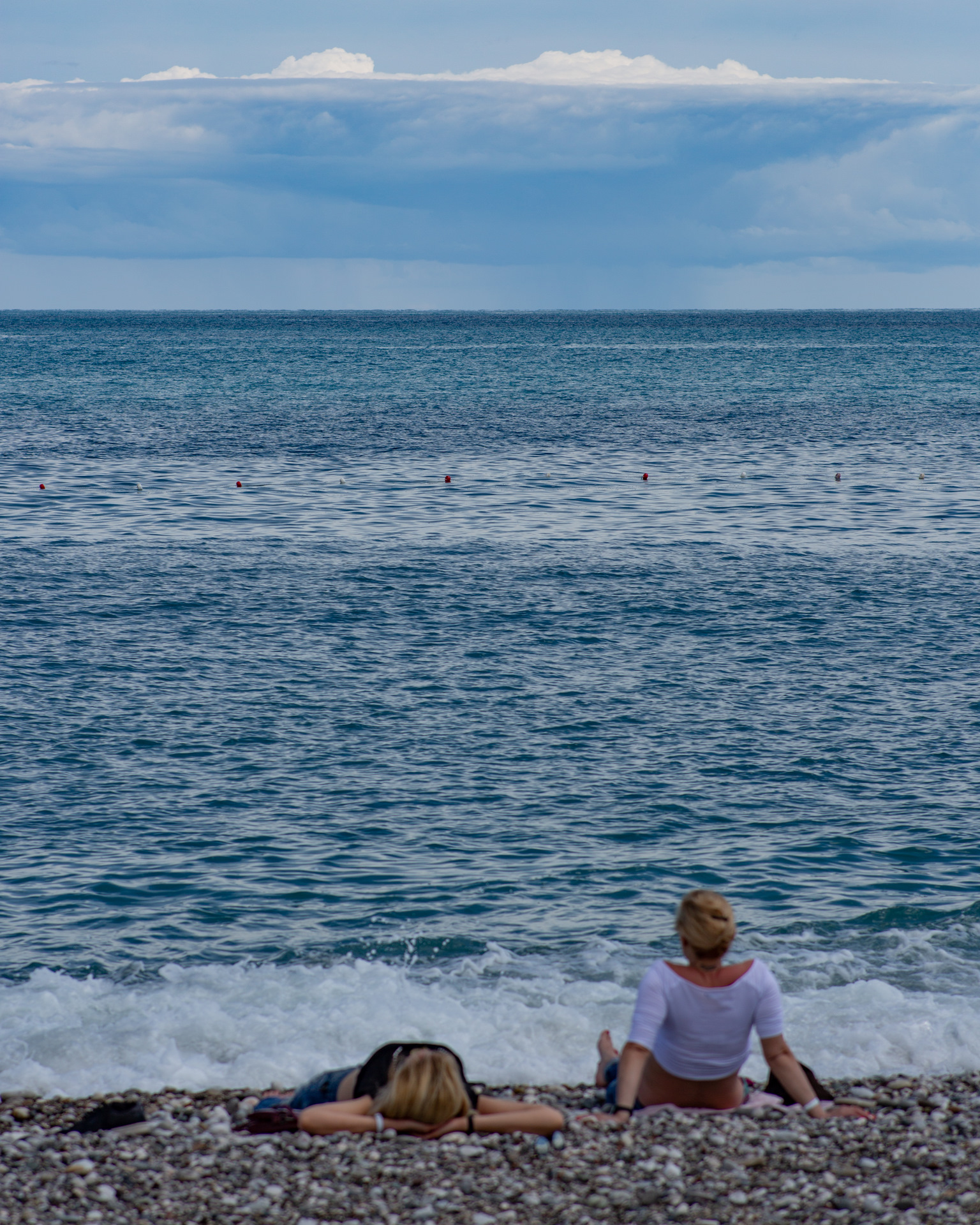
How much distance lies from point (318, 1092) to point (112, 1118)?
156 cm

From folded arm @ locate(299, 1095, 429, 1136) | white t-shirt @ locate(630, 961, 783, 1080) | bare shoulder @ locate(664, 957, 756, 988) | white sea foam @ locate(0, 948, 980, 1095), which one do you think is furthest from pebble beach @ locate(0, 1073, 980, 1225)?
white sea foam @ locate(0, 948, 980, 1095)

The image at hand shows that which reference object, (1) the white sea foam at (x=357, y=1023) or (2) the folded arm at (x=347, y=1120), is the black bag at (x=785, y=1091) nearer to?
(1) the white sea foam at (x=357, y=1023)

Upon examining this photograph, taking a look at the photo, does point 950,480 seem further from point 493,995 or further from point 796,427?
point 493,995

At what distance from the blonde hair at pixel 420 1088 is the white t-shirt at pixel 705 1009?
1.34m

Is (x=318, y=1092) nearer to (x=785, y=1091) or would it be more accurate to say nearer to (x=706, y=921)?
(x=706, y=921)

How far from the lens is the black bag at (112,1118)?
9.06 metres

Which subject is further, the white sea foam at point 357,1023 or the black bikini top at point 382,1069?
the white sea foam at point 357,1023

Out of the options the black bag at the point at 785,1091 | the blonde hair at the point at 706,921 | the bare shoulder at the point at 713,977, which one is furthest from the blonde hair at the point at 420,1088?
the black bag at the point at 785,1091

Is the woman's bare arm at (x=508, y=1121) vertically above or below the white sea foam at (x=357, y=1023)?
above

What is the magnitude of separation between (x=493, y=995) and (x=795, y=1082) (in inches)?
191

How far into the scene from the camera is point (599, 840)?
55.9 ft

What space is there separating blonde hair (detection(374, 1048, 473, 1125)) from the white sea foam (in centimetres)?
297

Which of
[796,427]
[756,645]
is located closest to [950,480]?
[796,427]

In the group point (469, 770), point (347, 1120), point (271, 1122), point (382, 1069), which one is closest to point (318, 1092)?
point (271, 1122)
